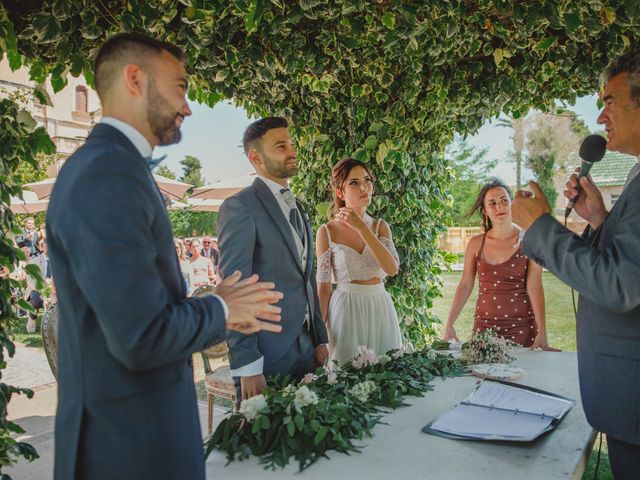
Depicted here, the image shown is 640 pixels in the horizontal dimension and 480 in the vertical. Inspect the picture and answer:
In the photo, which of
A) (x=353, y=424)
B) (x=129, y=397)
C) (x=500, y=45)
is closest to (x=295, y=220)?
(x=353, y=424)

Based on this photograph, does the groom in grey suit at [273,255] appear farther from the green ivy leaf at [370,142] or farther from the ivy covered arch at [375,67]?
the green ivy leaf at [370,142]

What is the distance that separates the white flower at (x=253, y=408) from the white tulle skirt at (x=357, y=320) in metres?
1.77

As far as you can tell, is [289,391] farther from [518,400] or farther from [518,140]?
[518,140]

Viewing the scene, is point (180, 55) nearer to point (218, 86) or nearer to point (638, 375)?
point (638, 375)

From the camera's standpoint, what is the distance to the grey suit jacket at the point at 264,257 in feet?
7.55

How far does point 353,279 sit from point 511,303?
43.5 inches

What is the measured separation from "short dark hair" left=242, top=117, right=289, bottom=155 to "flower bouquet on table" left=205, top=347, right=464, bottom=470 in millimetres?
1272

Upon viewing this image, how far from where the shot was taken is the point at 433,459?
1.50 m

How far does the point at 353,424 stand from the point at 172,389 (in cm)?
71

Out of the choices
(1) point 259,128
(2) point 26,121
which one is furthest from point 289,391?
(2) point 26,121

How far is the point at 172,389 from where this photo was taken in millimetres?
1229

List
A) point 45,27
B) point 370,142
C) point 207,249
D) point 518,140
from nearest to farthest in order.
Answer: point 45,27 < point 370,142 < point 207,249 < point 518,140

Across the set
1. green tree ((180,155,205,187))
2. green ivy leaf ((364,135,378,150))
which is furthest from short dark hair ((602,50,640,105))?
green tree ((180,155,205,187))

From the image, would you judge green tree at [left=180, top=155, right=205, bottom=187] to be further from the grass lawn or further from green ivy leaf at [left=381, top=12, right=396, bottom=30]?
green ivy leaf at [left=381, top=12, right=396, bottom=30]
